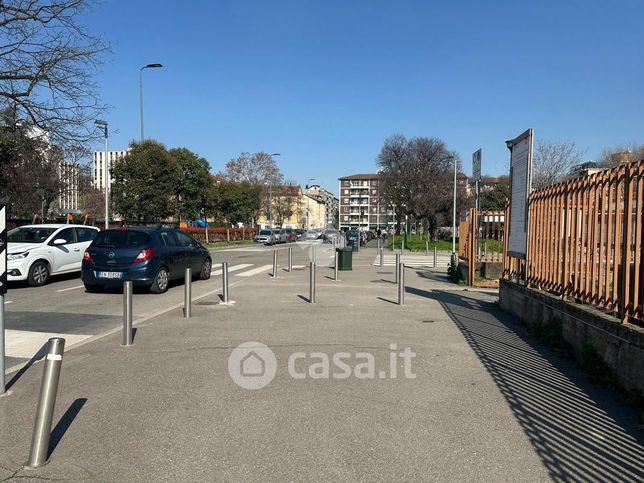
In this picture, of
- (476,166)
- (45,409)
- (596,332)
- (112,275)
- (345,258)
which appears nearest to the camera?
(45,409)

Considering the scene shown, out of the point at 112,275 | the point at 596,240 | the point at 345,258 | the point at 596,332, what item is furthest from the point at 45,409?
the point at 345,258

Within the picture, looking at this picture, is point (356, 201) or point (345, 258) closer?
point (345, 258)

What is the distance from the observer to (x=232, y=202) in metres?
56.3

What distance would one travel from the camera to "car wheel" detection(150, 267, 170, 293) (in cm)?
1289

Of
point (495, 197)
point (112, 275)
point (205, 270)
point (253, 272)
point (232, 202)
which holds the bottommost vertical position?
point (253, 272)

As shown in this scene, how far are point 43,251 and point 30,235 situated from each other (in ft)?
2.70

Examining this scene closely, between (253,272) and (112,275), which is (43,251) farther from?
(253,272)

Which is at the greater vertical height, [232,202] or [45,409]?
[232,202]

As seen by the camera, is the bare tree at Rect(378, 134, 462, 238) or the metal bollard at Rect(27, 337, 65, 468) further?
the bare tree at Rect(378, 134, 462, 238)

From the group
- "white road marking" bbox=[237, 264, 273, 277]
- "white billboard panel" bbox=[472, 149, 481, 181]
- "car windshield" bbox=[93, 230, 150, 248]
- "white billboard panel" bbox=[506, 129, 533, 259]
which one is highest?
"white billboard panel" bbox=[472, 149, 481, 181]

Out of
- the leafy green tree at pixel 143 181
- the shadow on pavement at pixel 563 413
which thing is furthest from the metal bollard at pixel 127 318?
the leafy green tree at pixel 143 181

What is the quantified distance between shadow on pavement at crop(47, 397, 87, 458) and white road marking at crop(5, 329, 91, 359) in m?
2.33

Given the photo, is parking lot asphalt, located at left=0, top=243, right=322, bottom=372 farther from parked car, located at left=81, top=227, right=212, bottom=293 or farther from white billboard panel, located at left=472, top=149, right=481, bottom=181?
white billboard panel, located at left=472, top=149, right=481, bottom=181

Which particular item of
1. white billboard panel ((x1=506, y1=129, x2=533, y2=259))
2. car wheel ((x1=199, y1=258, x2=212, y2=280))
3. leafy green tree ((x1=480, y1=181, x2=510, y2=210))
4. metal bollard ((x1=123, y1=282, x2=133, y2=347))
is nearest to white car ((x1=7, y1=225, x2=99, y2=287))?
car wheel ((x1=199, y1=258, x2=212, y2=280))
